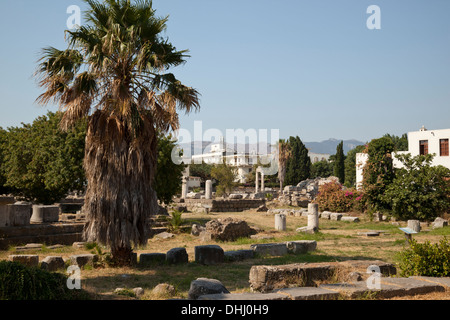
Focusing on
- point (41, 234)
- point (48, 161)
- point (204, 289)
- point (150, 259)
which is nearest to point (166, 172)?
point (48, 161)

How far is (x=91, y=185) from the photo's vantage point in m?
11.4

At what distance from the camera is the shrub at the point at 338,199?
29141 mm

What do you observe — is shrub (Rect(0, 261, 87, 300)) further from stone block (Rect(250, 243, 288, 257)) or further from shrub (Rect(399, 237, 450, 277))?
stone block (Rect(250, 243, 288, 257))

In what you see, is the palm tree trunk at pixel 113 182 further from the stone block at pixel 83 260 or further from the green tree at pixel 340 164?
the green tree at pixel 340 164

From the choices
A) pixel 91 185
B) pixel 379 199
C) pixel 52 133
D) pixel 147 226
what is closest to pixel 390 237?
pixel 379 199

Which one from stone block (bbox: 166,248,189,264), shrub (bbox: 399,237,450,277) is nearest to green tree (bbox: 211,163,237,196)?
stone block (bbox: 166,248,189,264)

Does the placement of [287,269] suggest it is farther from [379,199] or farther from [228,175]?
[228,175]

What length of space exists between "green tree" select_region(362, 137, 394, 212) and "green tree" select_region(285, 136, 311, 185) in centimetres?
4274

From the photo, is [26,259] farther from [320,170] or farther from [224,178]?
[320,170]

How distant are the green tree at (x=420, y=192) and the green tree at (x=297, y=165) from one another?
148ft

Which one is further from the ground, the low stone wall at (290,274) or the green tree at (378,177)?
the green tree at (378,177)

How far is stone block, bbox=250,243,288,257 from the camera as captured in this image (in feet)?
47.5

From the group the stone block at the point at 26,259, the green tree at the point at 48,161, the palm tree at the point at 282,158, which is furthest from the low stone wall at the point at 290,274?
the palm tree at the point at 282,158
